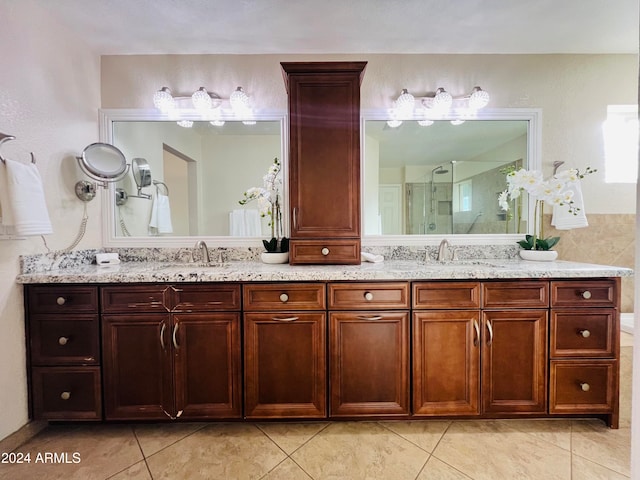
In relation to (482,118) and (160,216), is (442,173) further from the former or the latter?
(160,216)

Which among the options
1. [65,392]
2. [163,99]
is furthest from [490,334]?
[163,99]

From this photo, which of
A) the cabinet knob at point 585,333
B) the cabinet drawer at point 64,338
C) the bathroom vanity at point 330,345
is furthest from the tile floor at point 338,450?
the cabinet knob at point 585,333

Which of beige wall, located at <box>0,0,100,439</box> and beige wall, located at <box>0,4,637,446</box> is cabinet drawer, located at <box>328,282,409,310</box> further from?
beige wall, located at <box>0,0,100,439</box>

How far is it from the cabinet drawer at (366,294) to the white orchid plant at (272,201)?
2.01 feet

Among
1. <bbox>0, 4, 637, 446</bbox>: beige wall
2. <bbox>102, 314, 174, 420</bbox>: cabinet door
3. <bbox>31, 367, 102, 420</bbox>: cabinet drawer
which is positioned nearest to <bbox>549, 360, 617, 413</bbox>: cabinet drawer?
<bbox>0, 4, 637, 446</bbox>: beige wall

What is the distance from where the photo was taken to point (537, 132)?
209 centimetres

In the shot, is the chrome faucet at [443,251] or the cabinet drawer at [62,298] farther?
the chrome faucet at [443,251]

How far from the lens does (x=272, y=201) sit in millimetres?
2025

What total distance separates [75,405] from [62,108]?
1.77 m

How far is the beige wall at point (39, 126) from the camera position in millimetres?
1433

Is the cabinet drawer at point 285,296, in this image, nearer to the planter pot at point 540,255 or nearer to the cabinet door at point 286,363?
the cabinet door at point 286,363

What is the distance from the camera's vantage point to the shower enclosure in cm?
208

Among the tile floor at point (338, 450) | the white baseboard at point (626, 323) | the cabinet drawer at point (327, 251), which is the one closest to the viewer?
the tile floor at point (338, 450)

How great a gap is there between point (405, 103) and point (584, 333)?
1.79 m
